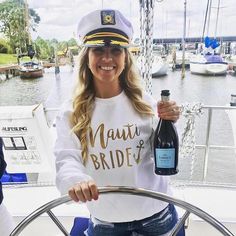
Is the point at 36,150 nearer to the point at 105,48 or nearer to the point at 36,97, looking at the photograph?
the point at 36,97

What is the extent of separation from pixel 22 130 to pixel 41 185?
1.38 ft

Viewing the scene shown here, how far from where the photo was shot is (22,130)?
1.84 metres

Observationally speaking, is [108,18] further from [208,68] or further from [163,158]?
[208,68]

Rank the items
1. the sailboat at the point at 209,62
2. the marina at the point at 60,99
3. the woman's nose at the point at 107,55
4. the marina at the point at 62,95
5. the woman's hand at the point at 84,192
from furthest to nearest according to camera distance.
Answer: the sailboat at the point at 209,62
the marina at the point at 60,99
the marina at the point at 62,95
the woman's nose at the point at 107,55
the woman's hand at the point at 84,192

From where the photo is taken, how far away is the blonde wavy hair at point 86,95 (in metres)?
0.81

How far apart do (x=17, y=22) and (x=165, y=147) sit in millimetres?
1477

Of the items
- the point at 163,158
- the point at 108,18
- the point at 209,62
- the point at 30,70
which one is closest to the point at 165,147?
the point at 163,158

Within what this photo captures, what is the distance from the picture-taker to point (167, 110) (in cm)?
82

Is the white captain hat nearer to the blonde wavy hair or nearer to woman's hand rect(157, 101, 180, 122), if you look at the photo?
the blonde wavy hair

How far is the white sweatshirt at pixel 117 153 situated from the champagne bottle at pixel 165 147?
24 mm

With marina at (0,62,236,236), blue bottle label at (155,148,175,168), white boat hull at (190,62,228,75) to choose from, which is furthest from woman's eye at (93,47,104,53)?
white boat hull at (190,62,228,75)

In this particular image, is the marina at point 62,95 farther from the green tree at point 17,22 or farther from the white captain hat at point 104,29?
the white captain hat at point 104,29

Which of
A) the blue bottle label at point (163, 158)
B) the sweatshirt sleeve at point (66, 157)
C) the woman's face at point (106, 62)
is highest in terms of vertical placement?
the woman's face at point (106, 62)

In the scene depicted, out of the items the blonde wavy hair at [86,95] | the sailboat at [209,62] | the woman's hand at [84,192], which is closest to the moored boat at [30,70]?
the sailboat at [209,62]
